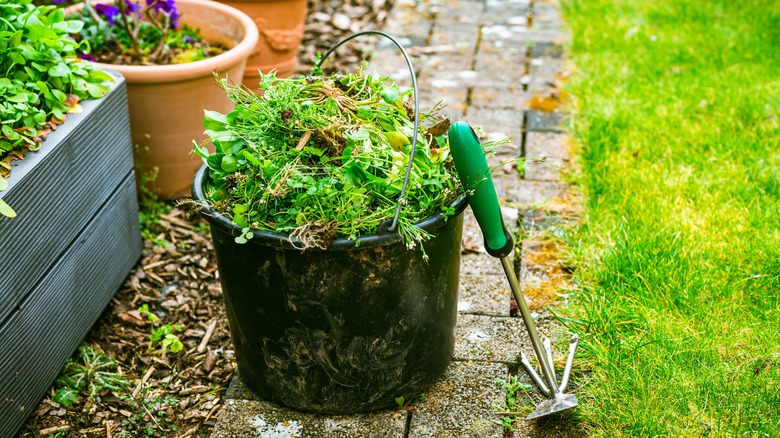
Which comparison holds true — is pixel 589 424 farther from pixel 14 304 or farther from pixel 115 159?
pixel 115 159

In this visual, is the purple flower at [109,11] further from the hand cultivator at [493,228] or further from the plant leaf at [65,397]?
the hand cultivator at [493,228]

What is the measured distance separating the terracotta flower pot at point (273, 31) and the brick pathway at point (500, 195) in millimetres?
697

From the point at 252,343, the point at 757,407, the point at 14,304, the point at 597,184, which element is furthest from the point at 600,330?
the point at 14,304

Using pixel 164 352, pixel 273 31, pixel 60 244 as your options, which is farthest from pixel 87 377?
pixel 273 31

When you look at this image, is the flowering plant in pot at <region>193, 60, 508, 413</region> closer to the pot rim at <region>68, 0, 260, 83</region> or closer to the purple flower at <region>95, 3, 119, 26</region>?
the pot rim at <region>68, 0, 260, 83</region>

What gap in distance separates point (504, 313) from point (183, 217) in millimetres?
1508

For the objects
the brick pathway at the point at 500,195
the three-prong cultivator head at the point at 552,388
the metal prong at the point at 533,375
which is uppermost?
the three-prong cultivator head at the point at 552,388

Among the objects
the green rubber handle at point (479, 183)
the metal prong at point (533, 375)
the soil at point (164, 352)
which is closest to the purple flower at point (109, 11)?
the soil at point (164, 352)

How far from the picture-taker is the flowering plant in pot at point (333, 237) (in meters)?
1.75

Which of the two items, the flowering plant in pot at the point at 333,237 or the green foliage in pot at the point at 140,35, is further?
the green foliage in pot at the point at 140,35

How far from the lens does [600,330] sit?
2.30m

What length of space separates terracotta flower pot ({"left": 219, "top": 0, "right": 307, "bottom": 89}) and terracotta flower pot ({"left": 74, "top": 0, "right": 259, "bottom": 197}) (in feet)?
1.04

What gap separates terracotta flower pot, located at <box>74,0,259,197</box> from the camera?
2.84 metres

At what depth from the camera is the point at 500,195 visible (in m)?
3.16
